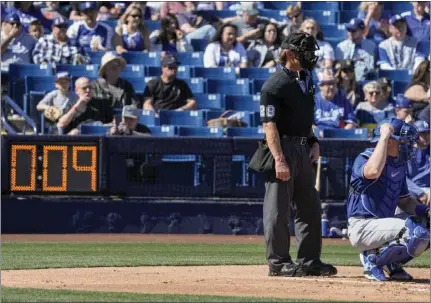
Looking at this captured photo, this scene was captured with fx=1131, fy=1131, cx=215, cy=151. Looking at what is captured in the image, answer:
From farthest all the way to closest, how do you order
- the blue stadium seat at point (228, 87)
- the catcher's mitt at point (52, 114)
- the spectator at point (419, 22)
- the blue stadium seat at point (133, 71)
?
the spectator at point (419, 22)
the blue stadium seat at point (228, 87)
the blue stadium seat at point (133, 71)
the catcher's mitt at point (52, 114)

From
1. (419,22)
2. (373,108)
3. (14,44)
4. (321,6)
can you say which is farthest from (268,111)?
(321,6)

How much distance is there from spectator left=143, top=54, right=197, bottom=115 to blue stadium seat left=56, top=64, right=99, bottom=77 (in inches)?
38.1

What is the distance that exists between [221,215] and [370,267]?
6302 mm

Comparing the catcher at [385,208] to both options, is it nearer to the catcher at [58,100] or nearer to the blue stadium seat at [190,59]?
the catcher at [58,100]

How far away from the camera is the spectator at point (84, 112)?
50.8ft

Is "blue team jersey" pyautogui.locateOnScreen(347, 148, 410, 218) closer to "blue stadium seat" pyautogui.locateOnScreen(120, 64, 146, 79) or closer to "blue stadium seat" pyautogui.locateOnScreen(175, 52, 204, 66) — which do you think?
"blue stadium seat" pyautogui.locateOnScreen(120, 64, 146, 79)

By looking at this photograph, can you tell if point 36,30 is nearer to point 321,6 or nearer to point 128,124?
point 128,124

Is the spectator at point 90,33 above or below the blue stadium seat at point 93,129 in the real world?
above

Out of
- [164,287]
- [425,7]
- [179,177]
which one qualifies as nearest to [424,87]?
[425,7]

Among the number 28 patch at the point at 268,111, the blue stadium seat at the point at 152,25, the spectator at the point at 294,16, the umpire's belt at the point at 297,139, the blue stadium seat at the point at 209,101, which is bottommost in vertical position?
the umpire's belt at the point at 297,139

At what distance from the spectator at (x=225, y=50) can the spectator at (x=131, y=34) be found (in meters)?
1.02

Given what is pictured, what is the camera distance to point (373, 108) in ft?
55.5

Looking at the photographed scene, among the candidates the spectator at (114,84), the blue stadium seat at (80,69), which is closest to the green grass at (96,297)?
the spectator at (114,84)

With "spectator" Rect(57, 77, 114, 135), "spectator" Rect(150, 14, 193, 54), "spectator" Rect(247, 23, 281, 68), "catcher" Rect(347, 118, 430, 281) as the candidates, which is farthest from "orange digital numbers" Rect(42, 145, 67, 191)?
"catcher" Rect(347, 118, 430, 281)
